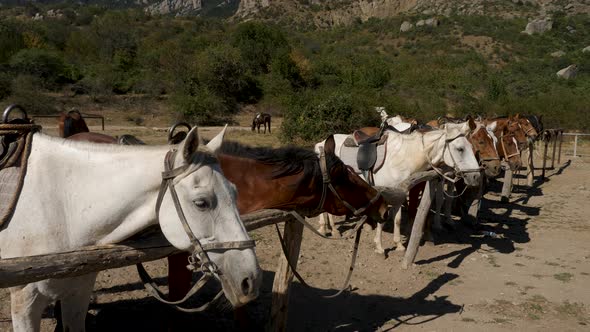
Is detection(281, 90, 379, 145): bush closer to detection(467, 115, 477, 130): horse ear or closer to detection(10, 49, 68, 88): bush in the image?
detection(467, 115, 477, 130): horse ear

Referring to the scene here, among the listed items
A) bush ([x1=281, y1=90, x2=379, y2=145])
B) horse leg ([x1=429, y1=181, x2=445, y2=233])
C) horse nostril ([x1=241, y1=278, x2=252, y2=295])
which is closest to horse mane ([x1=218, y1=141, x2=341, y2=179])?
horse nostril ([x1=241, y1=278, x2=252, y2=295])

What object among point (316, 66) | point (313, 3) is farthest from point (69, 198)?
point (313, 3)

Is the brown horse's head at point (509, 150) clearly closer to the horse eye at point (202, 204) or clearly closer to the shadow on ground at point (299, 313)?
the shadow on ground at point (299, 313)

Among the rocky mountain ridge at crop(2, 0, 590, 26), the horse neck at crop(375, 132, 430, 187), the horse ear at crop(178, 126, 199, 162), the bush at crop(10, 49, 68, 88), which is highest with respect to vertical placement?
the rocky mountain ridge at crop(2, 0, 590, 26)

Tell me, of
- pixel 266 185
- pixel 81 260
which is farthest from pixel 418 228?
pixel 81 260

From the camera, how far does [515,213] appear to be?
9758 millimetres

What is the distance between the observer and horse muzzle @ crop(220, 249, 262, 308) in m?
1.95

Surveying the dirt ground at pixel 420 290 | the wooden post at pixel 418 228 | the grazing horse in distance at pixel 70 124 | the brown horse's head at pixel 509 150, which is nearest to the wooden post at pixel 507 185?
the brown horse's head at pixel 509 150

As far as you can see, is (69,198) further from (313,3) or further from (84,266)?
(313,3)

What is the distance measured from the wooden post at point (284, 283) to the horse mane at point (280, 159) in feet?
1.59

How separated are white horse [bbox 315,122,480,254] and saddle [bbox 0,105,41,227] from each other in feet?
15.8

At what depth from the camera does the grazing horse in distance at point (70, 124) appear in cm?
469

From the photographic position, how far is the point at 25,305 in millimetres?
2256

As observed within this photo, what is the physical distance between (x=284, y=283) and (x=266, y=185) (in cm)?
92
